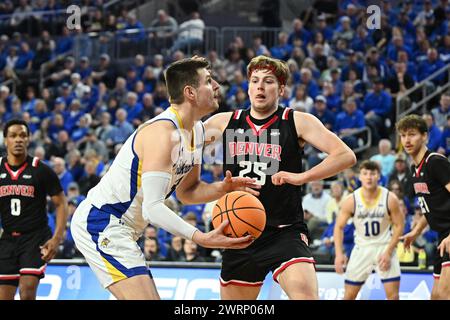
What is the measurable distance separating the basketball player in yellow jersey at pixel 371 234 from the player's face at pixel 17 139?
3839 millimetres

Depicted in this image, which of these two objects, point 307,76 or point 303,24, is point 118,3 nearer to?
point 303,24

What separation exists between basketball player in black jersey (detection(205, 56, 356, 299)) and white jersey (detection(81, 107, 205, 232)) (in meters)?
1.04

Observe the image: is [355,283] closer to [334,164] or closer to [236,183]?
[334,164]

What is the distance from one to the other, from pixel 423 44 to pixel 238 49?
13.2 feet

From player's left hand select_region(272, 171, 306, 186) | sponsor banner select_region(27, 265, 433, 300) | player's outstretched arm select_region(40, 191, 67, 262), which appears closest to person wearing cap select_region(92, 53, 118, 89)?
sponsor banner select_region(27, 265, 433, 300)

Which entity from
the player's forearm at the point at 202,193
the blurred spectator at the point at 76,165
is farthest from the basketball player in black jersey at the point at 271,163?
the blurred spectator at the point at 76,165

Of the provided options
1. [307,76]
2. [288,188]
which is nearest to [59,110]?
[307,76]

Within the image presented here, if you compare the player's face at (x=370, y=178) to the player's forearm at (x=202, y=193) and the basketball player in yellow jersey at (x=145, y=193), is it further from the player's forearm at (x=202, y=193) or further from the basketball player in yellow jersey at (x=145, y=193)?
the basketball player in yellow jersey at (x=145, y=193)

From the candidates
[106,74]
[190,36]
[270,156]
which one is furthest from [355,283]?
[106,74]

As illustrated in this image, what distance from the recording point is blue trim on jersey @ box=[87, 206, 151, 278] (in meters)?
5.21

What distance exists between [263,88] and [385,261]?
13.4 feet

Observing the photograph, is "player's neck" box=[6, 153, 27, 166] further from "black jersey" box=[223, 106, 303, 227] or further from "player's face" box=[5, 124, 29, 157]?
"black jersey" box=[223, 106, 303, 227]

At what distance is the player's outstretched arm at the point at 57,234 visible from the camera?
841 cm

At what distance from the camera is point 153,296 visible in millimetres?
5129
